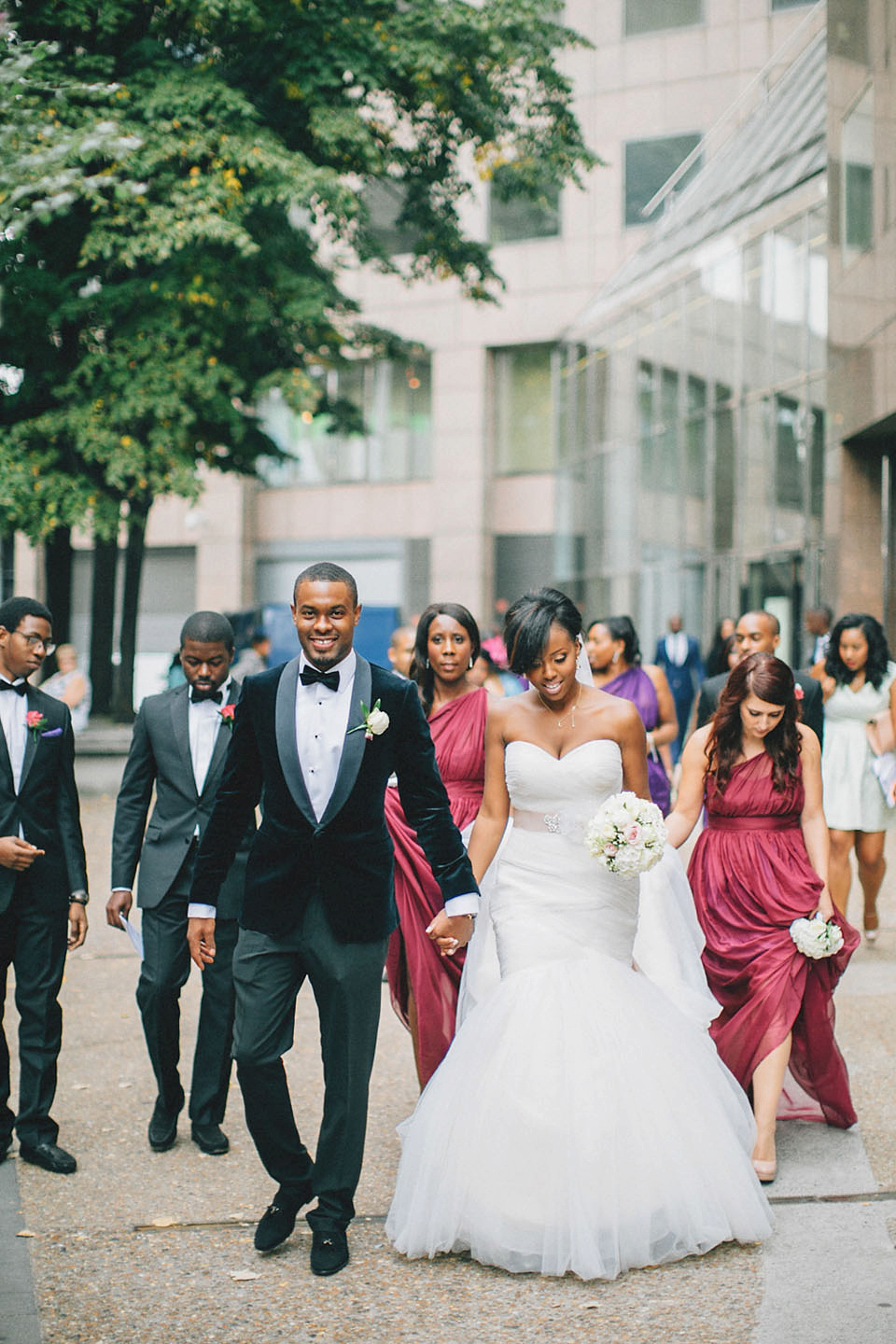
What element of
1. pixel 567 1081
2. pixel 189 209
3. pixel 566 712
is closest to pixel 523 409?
pixel 189 209

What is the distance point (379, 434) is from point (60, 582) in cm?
1733

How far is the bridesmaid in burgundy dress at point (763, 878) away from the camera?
5.26 metres

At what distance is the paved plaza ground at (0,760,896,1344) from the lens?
12.5 feet

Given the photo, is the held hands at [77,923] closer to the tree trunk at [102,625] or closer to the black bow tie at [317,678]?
the black bow tie at [317,678]

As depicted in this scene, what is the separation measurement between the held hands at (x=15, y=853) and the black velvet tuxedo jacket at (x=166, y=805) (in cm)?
38

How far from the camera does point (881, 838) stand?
8977mm

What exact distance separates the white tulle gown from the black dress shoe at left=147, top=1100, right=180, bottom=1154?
1.24m

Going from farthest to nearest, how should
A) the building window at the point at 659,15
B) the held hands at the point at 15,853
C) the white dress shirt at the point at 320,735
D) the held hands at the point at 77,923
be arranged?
the building window at the point at 659,15 < the held hands at the point at 77,923 < the held hands at the point at 15,853 < the white dress shirt at the point at 320,735

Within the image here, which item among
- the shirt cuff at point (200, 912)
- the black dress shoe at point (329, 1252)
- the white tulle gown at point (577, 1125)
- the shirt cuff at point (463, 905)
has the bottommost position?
the black dress shoe at point (329, 1252)

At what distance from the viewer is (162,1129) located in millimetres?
5430

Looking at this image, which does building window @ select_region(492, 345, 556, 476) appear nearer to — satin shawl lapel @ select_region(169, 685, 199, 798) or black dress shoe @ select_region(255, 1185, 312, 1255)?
satin shawl lapel @ select_region(169, 685, 199, 798)

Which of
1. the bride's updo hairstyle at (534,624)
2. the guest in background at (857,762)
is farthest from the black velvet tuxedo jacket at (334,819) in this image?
the guest in background at (857,762)

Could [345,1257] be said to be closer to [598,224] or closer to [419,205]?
[419,205]

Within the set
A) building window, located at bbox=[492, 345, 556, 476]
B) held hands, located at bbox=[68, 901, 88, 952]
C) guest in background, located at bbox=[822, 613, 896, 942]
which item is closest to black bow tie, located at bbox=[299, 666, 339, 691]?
held hands, located at bbox=[68, 901, 88, 952]
